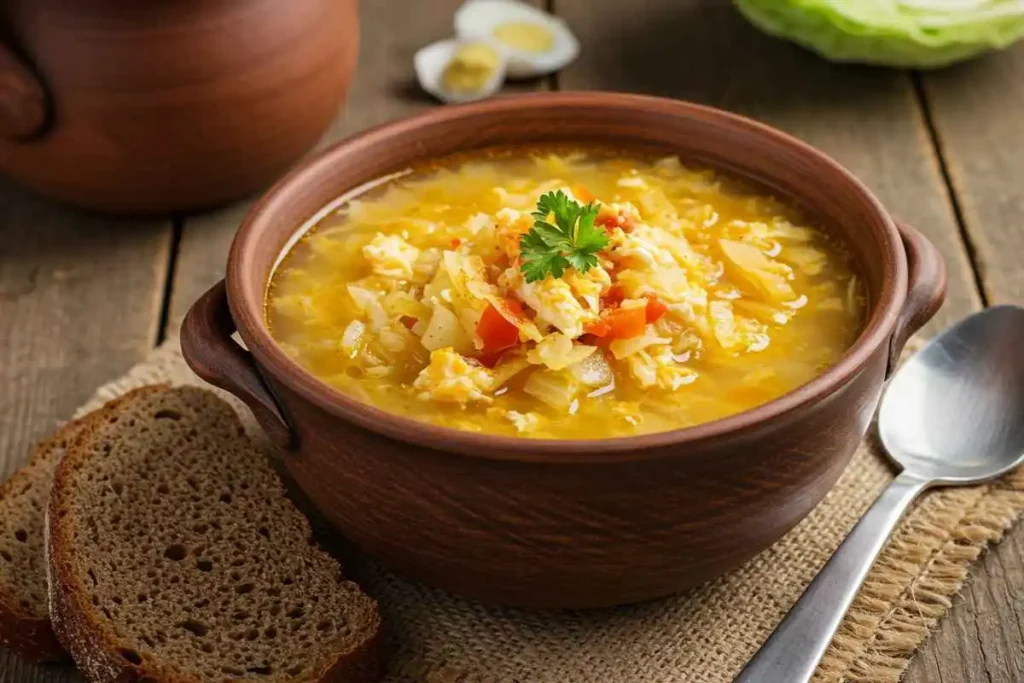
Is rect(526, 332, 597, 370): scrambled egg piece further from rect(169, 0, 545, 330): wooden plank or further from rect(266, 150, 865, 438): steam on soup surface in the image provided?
rect(169, 0, 545, 330): wooden plank

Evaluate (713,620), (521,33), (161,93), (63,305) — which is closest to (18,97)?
(161,93)

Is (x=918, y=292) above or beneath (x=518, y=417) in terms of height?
above

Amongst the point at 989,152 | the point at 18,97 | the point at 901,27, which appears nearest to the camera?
the point at 18,97

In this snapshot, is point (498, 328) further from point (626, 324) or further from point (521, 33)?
point (521, 33)

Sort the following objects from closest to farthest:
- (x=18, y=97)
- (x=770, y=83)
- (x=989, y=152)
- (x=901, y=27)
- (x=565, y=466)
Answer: (x=565, y=466), (x=18, y=97), (x=989, y=152), (x=901, y=27), (x=770, y=83)

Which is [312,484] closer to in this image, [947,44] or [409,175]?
[409,175]

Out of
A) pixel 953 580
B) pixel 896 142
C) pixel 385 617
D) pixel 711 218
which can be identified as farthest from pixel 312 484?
pixel 896 142

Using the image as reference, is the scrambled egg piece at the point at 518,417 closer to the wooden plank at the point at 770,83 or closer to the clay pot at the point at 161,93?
the clay pot at the point at 161,93

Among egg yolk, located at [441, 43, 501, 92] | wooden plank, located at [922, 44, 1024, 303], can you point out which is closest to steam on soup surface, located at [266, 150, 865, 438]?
wooden plank, located at [922, 44, 1024, 303]
